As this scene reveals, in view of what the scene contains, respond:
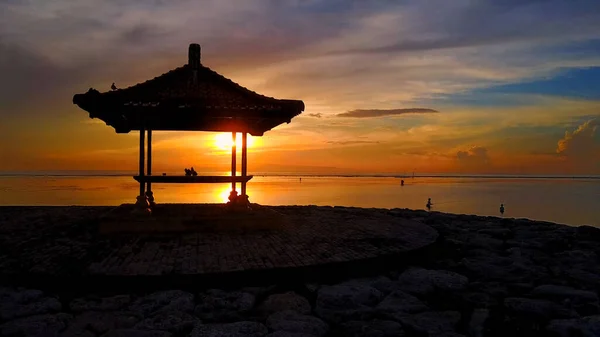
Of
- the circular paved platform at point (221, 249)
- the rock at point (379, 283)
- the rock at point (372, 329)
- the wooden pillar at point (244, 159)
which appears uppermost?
the wooden pillar at point (244, 159)

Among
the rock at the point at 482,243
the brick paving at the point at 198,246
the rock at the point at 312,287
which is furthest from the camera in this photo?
the rock at the point at 482,243

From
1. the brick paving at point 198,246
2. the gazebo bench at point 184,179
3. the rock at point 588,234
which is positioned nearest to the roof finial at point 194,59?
the gazebo bench at point 184,179

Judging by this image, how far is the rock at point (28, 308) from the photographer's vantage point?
522cm

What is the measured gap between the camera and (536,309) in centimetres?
561

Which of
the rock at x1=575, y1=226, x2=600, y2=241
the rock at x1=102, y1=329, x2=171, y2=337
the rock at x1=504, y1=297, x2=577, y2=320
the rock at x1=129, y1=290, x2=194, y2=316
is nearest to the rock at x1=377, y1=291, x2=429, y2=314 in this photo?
the rock at x1=504, y1=297, x2=577, y2=320

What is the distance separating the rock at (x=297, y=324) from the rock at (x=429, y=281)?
197 centimetres

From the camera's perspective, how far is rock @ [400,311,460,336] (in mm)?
4930

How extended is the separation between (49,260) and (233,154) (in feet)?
17.5

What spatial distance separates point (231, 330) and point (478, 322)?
2.89 meters

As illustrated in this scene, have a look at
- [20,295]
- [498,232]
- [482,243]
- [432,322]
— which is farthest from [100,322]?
[498,232]

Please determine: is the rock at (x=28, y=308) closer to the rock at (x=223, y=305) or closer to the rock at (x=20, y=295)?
the rock at (x=20, y=295)

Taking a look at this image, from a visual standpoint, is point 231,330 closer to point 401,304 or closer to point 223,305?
point 223,305

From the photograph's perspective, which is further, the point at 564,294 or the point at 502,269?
the point at 502,269

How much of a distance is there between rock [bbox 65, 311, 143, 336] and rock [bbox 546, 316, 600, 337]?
4796 millimetres
